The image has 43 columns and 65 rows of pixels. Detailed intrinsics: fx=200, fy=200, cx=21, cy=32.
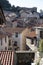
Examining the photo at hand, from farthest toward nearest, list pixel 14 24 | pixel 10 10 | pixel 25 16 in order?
pixel 10 10, pixel 25 16, pixel 14 24

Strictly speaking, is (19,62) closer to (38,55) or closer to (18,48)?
(38,55)

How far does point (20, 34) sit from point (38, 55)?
2375cm

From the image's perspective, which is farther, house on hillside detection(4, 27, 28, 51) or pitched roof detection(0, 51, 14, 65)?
house on hillside detection(4, 27, 28, 51)

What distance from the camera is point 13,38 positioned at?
41.2m

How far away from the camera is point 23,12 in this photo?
7188cm

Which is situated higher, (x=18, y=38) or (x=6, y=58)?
(x=6, y=58)

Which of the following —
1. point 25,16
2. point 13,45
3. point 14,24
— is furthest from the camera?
point 25,16

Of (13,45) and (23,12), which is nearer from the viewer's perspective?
(13,45)

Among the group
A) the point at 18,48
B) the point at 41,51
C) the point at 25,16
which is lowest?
the point at 18,48

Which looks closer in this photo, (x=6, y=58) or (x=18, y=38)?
(x=6, y=58)

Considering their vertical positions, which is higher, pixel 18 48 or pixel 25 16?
pixel 25 16

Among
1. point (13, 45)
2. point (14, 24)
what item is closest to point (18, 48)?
point (13, 45)

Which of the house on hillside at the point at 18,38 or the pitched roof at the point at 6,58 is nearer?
the pitched roof at the point at 6,58

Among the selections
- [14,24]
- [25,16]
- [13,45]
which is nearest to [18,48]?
Answer: [13,45]
